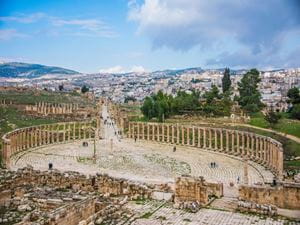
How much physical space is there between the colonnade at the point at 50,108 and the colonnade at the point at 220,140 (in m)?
25.3

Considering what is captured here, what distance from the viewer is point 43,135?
72.8 metres

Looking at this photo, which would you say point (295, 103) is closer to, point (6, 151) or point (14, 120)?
point (6, 151)

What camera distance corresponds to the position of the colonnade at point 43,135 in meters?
58.8

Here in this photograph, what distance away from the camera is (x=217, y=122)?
3105 inches

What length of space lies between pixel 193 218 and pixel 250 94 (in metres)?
70.9

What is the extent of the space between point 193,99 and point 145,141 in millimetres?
18726

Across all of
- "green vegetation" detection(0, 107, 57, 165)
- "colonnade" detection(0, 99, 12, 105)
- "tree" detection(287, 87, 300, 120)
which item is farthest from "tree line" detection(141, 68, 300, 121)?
"colonnade" detection(0, 99, 12, 105)

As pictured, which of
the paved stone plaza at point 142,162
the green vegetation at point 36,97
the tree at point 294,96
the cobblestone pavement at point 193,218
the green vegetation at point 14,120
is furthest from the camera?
the green vegetation at point 36,97

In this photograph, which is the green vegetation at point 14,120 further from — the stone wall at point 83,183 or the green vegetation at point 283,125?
the green vegetation at point 283,125

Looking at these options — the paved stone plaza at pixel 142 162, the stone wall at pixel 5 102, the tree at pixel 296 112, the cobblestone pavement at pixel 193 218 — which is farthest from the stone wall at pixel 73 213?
the stone wall at pixel 5 102

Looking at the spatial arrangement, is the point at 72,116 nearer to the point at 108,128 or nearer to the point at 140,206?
the point at 108,128

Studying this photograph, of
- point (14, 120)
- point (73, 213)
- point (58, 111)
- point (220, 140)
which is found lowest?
point (73, 213)

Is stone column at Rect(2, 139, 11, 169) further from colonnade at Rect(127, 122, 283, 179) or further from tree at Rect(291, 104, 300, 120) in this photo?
tree at Rect(291, 104, 300, 120)

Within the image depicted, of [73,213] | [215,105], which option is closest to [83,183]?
[73,213]
